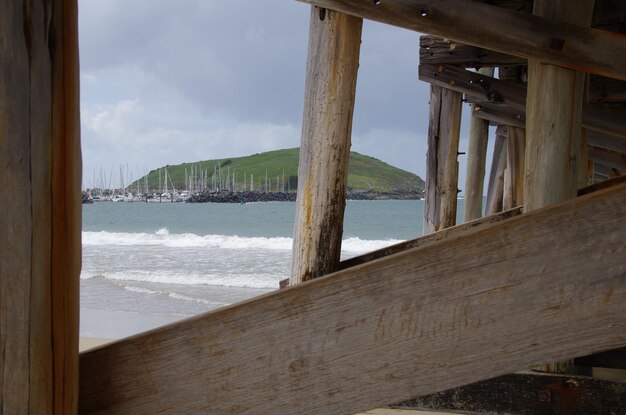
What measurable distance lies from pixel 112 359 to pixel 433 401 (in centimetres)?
201

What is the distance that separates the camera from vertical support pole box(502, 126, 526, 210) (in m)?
7.34

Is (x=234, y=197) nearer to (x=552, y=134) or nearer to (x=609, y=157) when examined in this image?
(x=609, y=157)

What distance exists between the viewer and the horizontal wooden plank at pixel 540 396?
260 cm

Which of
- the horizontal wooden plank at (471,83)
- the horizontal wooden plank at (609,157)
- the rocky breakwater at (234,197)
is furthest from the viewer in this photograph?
the rocky breakwater at (234,197)

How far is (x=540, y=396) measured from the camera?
2.71 metres

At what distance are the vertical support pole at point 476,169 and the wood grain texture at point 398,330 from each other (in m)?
6.92

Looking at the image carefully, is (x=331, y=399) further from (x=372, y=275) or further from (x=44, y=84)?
(x=44, y=84)

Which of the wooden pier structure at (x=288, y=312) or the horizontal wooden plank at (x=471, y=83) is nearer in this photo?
the wooden pier structure at (x=288, y=312)

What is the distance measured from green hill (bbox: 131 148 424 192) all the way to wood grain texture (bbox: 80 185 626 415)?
8990cm

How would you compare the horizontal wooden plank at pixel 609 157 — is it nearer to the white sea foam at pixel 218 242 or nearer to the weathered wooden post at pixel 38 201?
the weathered wooden post at pixel 38 201

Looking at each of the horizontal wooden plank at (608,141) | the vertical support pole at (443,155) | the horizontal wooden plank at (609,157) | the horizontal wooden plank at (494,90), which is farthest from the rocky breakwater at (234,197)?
the horizontal wooden plank at (494,90)

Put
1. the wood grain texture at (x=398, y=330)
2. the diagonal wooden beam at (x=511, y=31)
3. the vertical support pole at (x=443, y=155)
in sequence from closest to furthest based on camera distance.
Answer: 1. the wood grain texture at (x=398, y=330)
2. the diagonal wooden beam at (x=511, y=31)
3. the vertical support pole at (x=443, y=155)

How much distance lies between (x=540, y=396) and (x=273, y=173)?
9906 cm

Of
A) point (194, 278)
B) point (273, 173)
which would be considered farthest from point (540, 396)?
point (273, 173)
